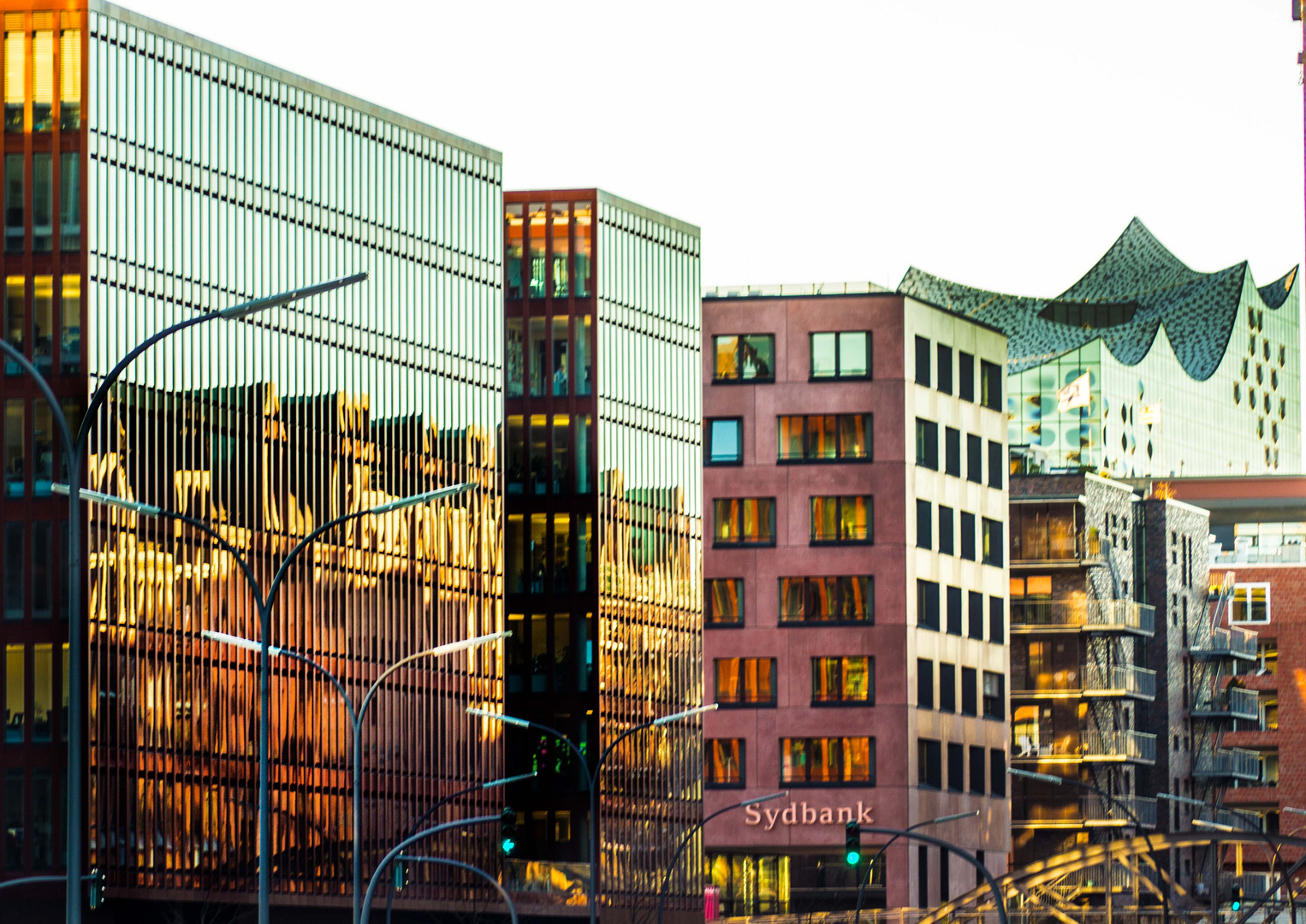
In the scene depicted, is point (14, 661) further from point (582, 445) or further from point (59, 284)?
point (582, 445)

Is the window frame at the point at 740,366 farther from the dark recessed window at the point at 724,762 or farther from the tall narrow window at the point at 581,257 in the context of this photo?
the dark recessed window at the point at 724,762

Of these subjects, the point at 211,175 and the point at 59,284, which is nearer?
the point at 59,284

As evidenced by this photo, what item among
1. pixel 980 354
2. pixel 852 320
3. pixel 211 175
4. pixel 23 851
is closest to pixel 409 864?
pixel 23 851

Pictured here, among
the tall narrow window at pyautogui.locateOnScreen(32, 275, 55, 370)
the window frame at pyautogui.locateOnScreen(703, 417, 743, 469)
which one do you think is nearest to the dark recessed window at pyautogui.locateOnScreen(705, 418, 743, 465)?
the window frame at pyautogui.locateOnScreen(703, 417, 743, 469)

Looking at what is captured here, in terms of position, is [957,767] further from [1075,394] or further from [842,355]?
[1075,394]

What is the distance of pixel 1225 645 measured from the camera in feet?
491

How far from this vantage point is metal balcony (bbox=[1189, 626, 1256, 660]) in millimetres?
148625

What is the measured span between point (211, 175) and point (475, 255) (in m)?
17.8

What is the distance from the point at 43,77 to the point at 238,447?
1347cm

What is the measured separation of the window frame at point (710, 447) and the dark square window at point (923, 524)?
7672 millimetres

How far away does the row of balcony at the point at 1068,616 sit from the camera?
133750mm

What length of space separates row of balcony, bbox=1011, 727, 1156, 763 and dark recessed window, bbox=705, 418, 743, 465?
25126 mm

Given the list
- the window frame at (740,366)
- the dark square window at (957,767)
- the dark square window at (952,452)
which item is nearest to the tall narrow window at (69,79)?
the window frame at (740,366)

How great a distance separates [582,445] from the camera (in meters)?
114
